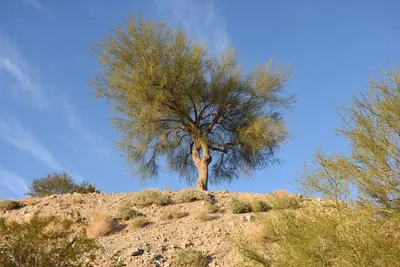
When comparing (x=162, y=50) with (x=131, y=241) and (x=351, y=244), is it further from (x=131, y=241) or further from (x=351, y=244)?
(x=351, y=244)

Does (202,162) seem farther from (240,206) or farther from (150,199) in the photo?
(240,206)

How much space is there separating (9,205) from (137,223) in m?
6.31

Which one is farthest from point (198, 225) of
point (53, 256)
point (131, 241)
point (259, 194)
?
point (53, 256)

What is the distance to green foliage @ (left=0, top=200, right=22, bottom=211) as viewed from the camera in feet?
61.4

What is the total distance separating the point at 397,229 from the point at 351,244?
89 cm

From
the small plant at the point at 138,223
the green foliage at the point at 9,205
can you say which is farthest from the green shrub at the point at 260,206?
the green foliage at the point at 9,205

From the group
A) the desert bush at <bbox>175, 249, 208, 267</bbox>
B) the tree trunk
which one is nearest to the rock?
the desert bush at <bbox>175, 249, 208, 267</bbox>

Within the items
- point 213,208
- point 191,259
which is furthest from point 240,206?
point 191,259

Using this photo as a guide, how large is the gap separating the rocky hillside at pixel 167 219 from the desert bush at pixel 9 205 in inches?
16.0

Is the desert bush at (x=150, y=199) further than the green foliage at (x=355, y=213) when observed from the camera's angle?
Yes

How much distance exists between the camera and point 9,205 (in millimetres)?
18828

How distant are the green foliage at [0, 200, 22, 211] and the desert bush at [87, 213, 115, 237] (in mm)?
4631

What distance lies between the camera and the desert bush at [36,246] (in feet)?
29.3

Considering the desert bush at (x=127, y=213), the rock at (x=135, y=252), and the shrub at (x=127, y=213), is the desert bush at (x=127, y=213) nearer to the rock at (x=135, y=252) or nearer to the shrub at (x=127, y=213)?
the shrub at (x=127, y=213)
